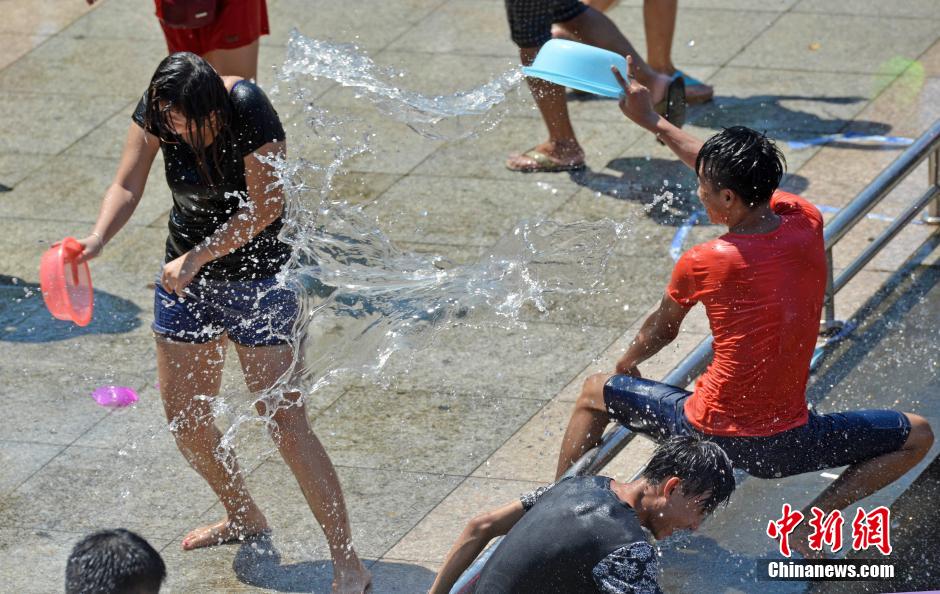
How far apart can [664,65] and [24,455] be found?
4.87m

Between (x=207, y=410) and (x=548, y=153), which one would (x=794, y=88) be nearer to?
(x=548, y=153)

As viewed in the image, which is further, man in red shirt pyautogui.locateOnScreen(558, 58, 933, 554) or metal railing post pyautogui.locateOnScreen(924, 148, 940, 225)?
metal railing post pyautogui.locateOnScreen(924, 148, 940, 225)

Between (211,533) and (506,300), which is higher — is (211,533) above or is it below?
below

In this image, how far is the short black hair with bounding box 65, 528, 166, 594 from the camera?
11.1 feet

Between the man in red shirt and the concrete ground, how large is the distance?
1.03 meters

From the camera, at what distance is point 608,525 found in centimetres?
374

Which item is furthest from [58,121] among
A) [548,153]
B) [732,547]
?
[732,547]

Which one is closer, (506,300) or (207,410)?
(207,410)

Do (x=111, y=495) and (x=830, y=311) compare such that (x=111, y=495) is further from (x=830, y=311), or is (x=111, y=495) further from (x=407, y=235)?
(x=830, y=311)

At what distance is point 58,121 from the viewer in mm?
9234

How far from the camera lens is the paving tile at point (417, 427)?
5.94m

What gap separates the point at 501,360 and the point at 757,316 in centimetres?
222

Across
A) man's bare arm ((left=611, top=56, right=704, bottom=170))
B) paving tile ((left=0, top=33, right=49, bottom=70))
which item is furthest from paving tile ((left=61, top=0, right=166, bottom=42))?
man's bare arm ((left=611, top=56, right=704, bottom=170))

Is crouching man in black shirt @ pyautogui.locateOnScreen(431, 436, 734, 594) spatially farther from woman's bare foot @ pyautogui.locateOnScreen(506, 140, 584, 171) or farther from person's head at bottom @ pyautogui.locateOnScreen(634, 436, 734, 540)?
woman's bare foot @ pyautogui.locateOnScreen(506, 140, 584, 171)
